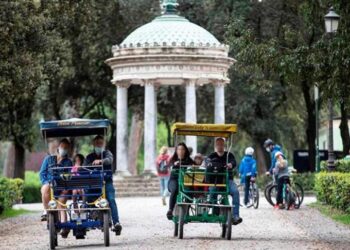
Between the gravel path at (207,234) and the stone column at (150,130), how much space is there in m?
15.5

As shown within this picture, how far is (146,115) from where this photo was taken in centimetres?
4694

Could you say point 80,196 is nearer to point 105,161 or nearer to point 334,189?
point 105,161

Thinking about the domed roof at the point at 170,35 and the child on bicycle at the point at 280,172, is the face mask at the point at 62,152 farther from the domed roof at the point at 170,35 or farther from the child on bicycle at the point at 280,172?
the domed roof at the point at 170,35

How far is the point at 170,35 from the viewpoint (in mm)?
46594

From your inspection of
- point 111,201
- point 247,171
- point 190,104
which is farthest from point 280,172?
point 190,104

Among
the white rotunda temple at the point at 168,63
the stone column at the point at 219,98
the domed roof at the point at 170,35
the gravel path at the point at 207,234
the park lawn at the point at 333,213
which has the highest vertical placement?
the domed roof at the point at 170,35

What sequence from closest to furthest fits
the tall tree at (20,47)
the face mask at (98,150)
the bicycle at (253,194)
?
1. the face mask at (98,150)
2. the tall tree at (20,47)
3. the bicycle at (253,194)

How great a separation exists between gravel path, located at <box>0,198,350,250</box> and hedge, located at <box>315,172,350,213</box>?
0.65 metres

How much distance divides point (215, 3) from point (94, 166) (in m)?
30.5

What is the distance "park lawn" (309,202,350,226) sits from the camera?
88.5ft

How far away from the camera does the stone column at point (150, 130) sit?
46.8m

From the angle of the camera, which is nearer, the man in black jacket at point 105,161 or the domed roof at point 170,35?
the man in black jacket at point 105,161

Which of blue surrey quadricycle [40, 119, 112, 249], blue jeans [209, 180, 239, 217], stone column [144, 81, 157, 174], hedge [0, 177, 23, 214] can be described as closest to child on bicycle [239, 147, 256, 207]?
hedge [0, 177, 23, 214]

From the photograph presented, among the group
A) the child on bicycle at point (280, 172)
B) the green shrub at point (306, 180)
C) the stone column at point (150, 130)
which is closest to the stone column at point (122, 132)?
the stone column at point (150, 130)
